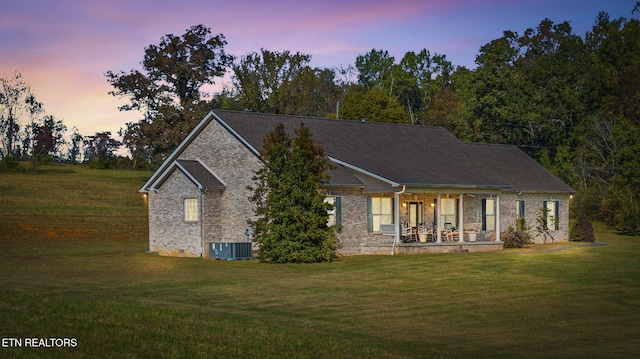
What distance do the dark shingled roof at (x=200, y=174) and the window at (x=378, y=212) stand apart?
271 inches

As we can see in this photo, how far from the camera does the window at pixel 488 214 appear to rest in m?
44.0

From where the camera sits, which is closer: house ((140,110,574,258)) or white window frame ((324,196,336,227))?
white window frame ((324,196,336,227))

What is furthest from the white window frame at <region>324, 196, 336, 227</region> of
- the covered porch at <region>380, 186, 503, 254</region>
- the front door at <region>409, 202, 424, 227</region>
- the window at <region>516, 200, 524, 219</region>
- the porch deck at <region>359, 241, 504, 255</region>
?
the window at <region>516, 200, 524, 219</region>

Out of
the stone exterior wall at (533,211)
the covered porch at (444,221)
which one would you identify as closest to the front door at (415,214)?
the covered porch at (444,221)

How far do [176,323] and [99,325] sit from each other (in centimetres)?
154

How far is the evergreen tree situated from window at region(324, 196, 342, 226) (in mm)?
1702

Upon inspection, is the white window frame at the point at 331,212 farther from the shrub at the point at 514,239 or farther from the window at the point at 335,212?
the shrub at the point at 514,239

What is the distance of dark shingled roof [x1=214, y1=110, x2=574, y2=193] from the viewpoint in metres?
39.3

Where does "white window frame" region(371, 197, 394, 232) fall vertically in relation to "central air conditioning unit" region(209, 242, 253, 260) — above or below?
above

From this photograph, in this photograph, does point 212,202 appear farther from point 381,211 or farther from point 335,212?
point 381,211

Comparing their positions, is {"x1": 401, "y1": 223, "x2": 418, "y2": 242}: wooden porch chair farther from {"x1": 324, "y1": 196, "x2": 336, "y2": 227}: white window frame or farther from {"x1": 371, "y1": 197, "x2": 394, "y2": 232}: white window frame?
{"x1": 324, "y1": 196, "x2": 336, "y2": 227}: white window frame

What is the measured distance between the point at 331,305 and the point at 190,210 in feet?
59.0

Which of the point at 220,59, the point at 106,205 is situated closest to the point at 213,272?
the point at 106,205

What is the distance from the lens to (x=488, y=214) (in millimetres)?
44188
